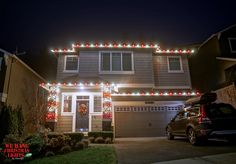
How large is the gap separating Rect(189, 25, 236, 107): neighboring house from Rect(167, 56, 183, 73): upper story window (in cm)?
304

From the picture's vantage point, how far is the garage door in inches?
452

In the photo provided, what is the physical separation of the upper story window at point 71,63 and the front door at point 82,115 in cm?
260

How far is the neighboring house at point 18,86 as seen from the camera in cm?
979

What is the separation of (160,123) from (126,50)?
5.61 metres

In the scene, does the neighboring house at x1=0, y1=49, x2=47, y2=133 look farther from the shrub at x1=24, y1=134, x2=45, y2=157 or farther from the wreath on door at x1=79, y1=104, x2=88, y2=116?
the shrub at x1=24, y1=134, x2=45, y2=157

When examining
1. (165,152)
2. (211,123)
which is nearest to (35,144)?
(165,152)

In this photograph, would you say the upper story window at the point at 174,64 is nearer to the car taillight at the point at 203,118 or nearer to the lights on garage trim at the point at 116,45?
the lights on garage trim at the point at 116,45

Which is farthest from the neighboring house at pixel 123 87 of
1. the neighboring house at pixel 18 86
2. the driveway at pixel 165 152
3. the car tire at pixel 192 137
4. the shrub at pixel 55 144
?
the driveway at pixel 165 152

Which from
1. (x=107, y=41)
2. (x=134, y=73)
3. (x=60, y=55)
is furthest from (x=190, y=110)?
(x=60, y=55)

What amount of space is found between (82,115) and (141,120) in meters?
3.88

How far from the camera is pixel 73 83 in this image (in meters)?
10.1

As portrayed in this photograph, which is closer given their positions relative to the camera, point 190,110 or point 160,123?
point 190,110

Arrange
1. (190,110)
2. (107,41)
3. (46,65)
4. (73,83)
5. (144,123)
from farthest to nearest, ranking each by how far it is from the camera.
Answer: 1. (46,65)
2. (107,41)
3. (144,123)
4. (73,83)
5. (190,110)

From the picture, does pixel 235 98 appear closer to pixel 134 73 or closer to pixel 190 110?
pixel 190 110
